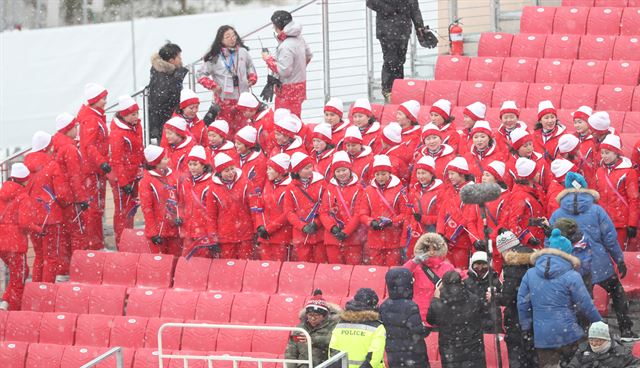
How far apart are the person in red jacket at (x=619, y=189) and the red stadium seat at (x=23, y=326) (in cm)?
563

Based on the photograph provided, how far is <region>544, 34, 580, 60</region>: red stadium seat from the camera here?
62.9 feet

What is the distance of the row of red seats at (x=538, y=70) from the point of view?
18484 millimetres

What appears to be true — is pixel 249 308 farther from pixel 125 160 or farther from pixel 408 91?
pixel 408 91

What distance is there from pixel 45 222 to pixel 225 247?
2077 mm

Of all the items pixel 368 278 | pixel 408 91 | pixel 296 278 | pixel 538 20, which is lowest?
pixel 296 278

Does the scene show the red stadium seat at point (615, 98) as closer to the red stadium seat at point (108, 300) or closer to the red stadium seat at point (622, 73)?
the red stadium seat at point (622, 73)

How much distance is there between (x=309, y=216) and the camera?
632 inches

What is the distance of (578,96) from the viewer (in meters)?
18.2

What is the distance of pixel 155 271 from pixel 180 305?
2.63 ft

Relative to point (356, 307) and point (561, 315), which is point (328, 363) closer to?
point (356, 307)

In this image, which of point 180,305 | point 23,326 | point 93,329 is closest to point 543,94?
point 180,305

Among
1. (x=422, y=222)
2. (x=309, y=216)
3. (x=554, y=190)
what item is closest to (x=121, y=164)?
(x=309, y=216)

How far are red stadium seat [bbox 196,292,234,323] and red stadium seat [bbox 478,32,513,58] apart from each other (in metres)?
5.58

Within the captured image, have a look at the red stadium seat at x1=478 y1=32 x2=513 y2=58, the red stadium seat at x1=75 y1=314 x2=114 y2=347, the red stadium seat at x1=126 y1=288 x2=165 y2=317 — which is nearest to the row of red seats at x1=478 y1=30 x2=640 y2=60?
the red stadium seat at x1=478 y1=32 x2=513 y2=58
